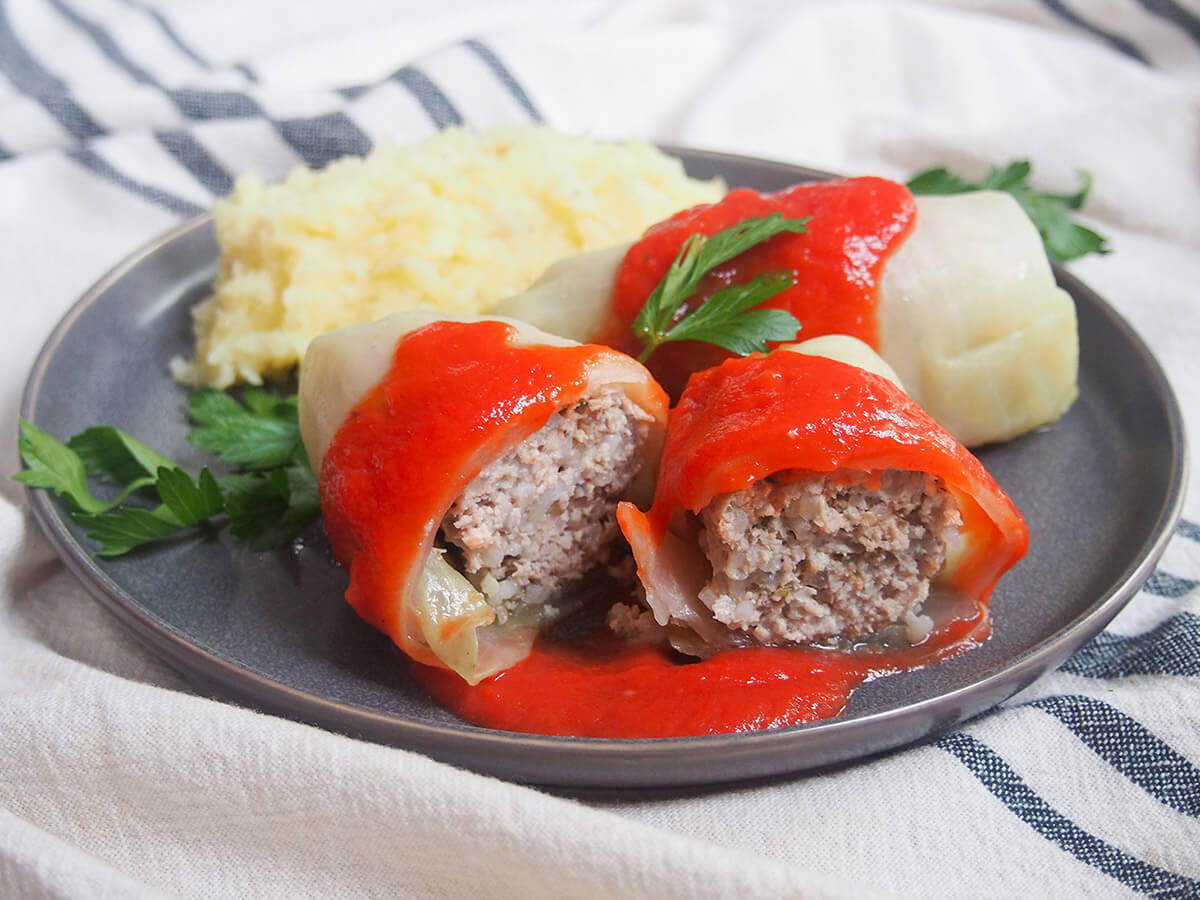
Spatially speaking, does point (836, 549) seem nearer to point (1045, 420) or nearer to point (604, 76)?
point (1045, 420)

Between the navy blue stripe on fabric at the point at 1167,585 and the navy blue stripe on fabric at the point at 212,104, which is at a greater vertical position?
the navy blue stripe on fabric at the point at 212,104

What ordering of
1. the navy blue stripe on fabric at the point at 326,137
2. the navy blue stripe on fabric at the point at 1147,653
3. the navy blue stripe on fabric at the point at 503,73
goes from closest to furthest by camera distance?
the navy blue stripe on fabric at the point at 1147,653 → the navy blue stripe on fabric at the point at 326,137 → the navy blue stripe on fabric at the point at 503,73

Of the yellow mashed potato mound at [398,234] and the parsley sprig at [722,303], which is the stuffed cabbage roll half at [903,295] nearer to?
the parsley sprig at [722,303]

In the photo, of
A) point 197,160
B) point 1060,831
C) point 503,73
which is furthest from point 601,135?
point 1060,831

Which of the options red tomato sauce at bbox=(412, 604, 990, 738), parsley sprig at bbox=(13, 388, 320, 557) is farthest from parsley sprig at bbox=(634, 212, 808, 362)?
parsley sprig at bbox=(13, 388, 320, 557)

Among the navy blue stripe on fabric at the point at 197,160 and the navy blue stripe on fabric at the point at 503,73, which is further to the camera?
the navy blue stripe on fabric at the point at 503,73

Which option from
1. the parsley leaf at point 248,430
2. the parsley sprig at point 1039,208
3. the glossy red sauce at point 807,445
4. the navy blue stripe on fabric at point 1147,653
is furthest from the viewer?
the parsley sprig at point 1039,208

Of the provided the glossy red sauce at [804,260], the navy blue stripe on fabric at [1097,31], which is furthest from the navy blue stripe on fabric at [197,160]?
the navy blue stripe on fabric at [1097,31]

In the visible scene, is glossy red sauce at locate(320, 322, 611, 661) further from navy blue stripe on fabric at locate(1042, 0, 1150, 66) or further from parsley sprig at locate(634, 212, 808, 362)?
navy blue stripe on fabric at locate(1042, 0, 1150, 66)
